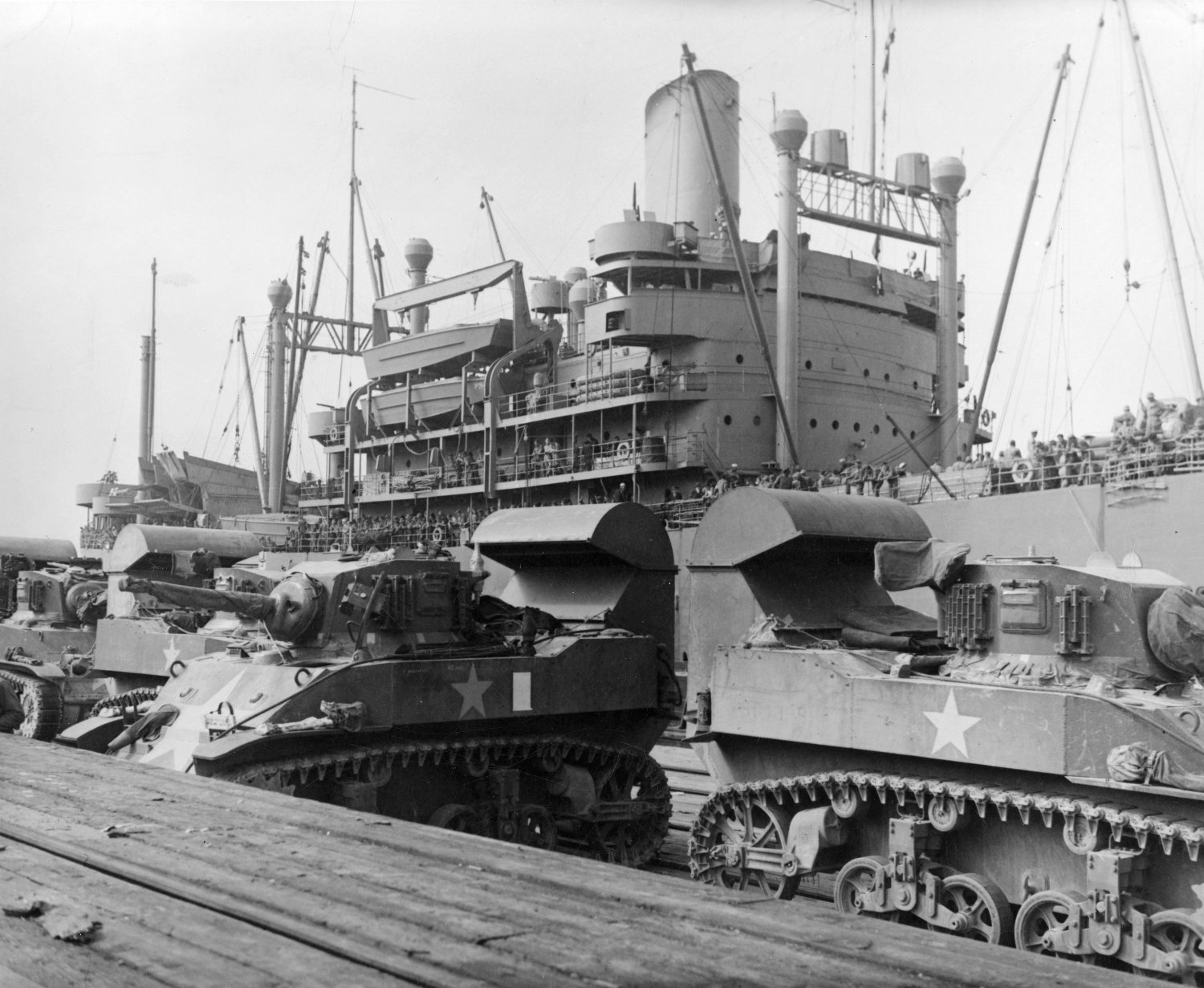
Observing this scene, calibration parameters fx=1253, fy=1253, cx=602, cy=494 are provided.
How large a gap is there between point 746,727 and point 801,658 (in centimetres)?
85

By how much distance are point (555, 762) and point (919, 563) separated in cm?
435

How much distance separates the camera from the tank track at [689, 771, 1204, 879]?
7.46 m

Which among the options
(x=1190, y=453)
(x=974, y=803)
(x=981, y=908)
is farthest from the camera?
(x=1190, y=453)

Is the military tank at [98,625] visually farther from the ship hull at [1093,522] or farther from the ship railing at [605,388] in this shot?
the ship railing at [605,388]

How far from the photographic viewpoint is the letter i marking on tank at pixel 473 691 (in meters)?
11.6

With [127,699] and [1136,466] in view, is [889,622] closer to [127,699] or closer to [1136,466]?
[127,699]

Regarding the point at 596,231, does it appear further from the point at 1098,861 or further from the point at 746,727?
the point at 1098,861

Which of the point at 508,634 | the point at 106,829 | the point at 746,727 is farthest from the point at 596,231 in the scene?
the point at 106,829

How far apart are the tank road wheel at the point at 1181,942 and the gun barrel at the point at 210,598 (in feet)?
25.8

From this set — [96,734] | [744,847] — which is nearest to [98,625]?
[96,734]

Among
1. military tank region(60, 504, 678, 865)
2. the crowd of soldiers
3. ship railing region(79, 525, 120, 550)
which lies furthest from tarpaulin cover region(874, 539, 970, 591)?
ship railing region(79, 525, 120, 550)

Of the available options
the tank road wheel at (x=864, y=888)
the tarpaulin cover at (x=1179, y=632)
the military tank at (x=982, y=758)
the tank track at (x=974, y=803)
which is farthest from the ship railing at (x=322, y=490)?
the tarpaulin cover at (x=1179, y=632)

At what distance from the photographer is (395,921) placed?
13.6ft

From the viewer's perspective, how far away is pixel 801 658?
1021 centimetres
